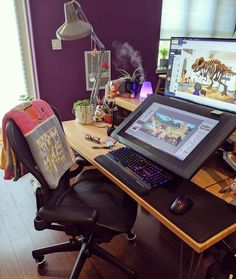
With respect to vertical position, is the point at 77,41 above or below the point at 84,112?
above

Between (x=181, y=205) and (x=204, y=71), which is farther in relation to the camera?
(x=204, y=71)

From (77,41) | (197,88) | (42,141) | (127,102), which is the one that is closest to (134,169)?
(42,141)

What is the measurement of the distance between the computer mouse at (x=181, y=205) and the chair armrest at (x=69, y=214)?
1.05 feet

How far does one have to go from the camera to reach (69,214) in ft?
3.43

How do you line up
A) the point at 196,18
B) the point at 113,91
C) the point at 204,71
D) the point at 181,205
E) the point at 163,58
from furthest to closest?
the point at 196,18 < the point at 163,58 < the point at 113,91 < the point at 204,71 < the point at 181,205

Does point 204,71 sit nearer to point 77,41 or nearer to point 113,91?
point 113,91

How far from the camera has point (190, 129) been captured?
115 cm

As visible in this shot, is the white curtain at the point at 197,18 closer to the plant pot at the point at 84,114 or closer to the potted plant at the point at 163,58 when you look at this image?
the potted plant at the point at 163,58

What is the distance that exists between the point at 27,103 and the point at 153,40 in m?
2.87

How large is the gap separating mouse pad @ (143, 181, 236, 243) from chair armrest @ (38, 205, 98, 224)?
235 millimetres

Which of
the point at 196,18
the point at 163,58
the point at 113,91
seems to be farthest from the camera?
the point at 196,18

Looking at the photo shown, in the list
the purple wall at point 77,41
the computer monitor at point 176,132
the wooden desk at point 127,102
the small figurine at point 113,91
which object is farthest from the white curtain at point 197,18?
the computer monitor at point 176,132

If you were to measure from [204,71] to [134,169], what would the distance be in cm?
62

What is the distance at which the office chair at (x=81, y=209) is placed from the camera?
1044mm
